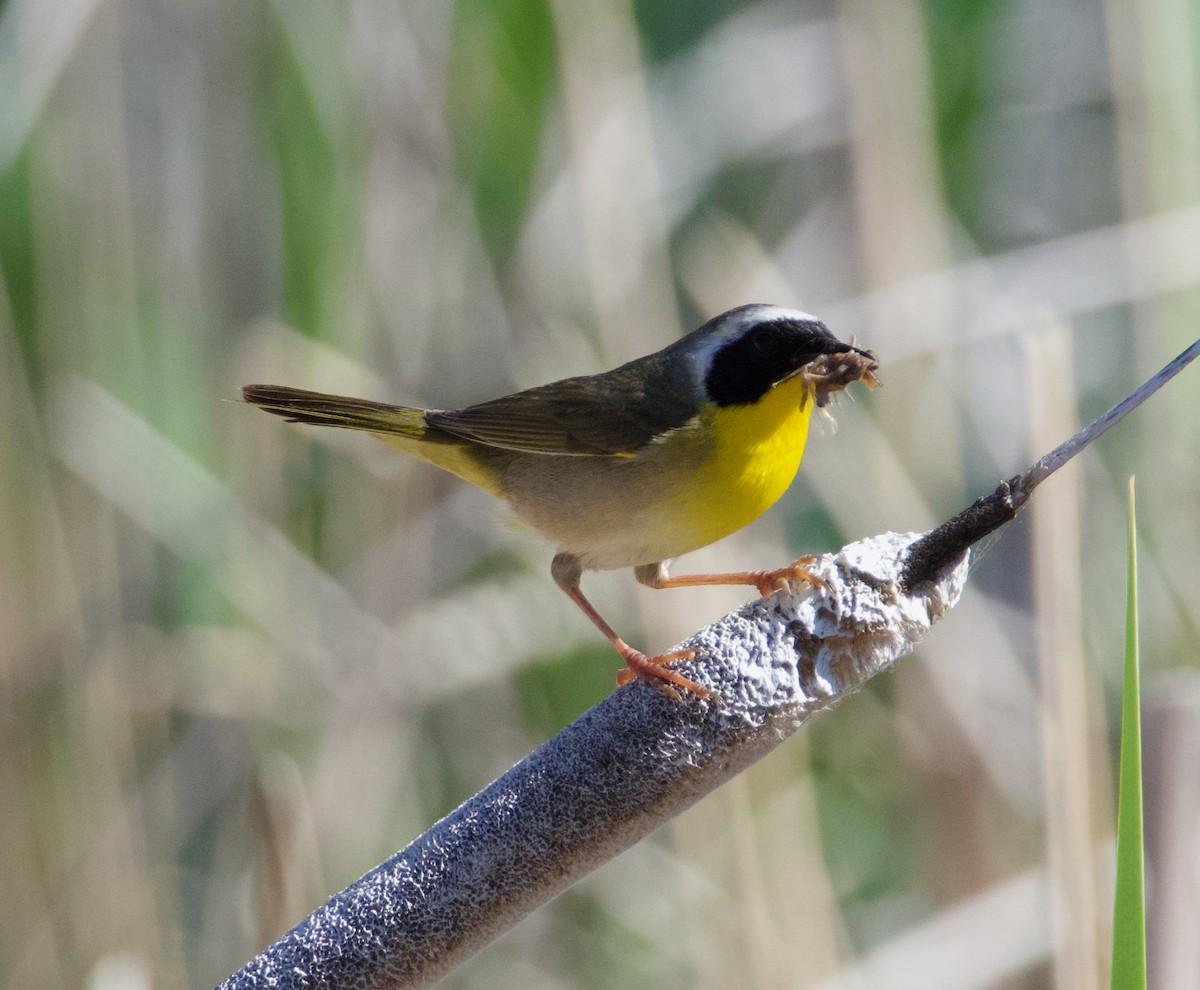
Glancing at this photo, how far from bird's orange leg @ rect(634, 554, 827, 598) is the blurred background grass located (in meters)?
0.49

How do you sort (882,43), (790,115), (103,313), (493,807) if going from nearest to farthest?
(493,807), (103,313), (882,43), (790,115)

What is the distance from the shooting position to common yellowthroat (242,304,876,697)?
98.4 inches

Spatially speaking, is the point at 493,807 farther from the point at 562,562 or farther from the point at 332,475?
the point at 332,475

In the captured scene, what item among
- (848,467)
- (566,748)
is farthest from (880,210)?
(566,748)

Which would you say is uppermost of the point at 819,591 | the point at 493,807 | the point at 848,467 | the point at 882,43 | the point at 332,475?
the point at 882,43

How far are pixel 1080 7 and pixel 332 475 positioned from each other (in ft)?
8.40

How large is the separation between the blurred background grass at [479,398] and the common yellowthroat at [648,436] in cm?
48

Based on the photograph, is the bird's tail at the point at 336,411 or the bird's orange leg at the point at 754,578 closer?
the bird's orange leg at the point at 754,578

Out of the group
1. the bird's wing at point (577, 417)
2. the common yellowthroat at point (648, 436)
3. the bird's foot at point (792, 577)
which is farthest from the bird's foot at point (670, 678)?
the bird's wing at point (577, 417)

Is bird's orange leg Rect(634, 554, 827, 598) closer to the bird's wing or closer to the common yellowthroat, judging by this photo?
the common yellowthroat

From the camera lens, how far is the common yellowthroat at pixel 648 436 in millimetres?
2500

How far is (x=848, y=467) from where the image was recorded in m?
3.50

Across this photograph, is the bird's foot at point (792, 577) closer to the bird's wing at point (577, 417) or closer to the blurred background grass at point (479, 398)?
the bird's wing at point (577, 417)

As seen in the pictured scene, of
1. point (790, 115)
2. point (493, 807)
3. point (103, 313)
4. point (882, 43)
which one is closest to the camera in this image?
point (493, 807)
